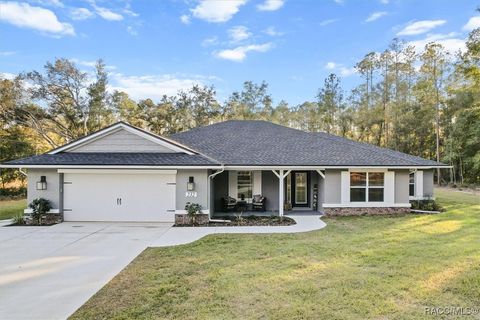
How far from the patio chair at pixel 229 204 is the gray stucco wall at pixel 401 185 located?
6998 mm

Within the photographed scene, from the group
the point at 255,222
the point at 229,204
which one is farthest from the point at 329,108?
the point at 255,222

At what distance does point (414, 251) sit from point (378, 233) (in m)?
2.08

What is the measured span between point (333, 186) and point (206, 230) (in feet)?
19.1

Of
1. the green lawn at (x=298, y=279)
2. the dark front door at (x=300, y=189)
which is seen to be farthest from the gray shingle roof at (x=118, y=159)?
the dark front door at (x=300, y=189)

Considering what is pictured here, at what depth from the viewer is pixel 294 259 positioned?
657cm

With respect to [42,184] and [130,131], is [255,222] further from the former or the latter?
[42,184]

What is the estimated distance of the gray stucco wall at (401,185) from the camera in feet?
42.2

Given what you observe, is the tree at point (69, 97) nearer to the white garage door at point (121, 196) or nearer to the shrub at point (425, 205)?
the white garage door at point (121, 196)

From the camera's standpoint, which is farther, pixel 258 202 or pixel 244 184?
pixel 244 184

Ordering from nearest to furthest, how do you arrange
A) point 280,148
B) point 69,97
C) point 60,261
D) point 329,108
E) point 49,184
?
point 60,261
point 49,184
point 280,148
point 69,97
point 329,108

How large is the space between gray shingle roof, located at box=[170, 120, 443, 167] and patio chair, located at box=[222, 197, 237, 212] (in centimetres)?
192

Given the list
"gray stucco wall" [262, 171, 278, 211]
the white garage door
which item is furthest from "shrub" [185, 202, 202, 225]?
"gray stucco wall" [262, 171, 278, 211]

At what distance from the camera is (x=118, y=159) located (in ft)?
37.4

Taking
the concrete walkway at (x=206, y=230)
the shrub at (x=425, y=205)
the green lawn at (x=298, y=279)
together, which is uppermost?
the shrub at (x=425, y=205)
